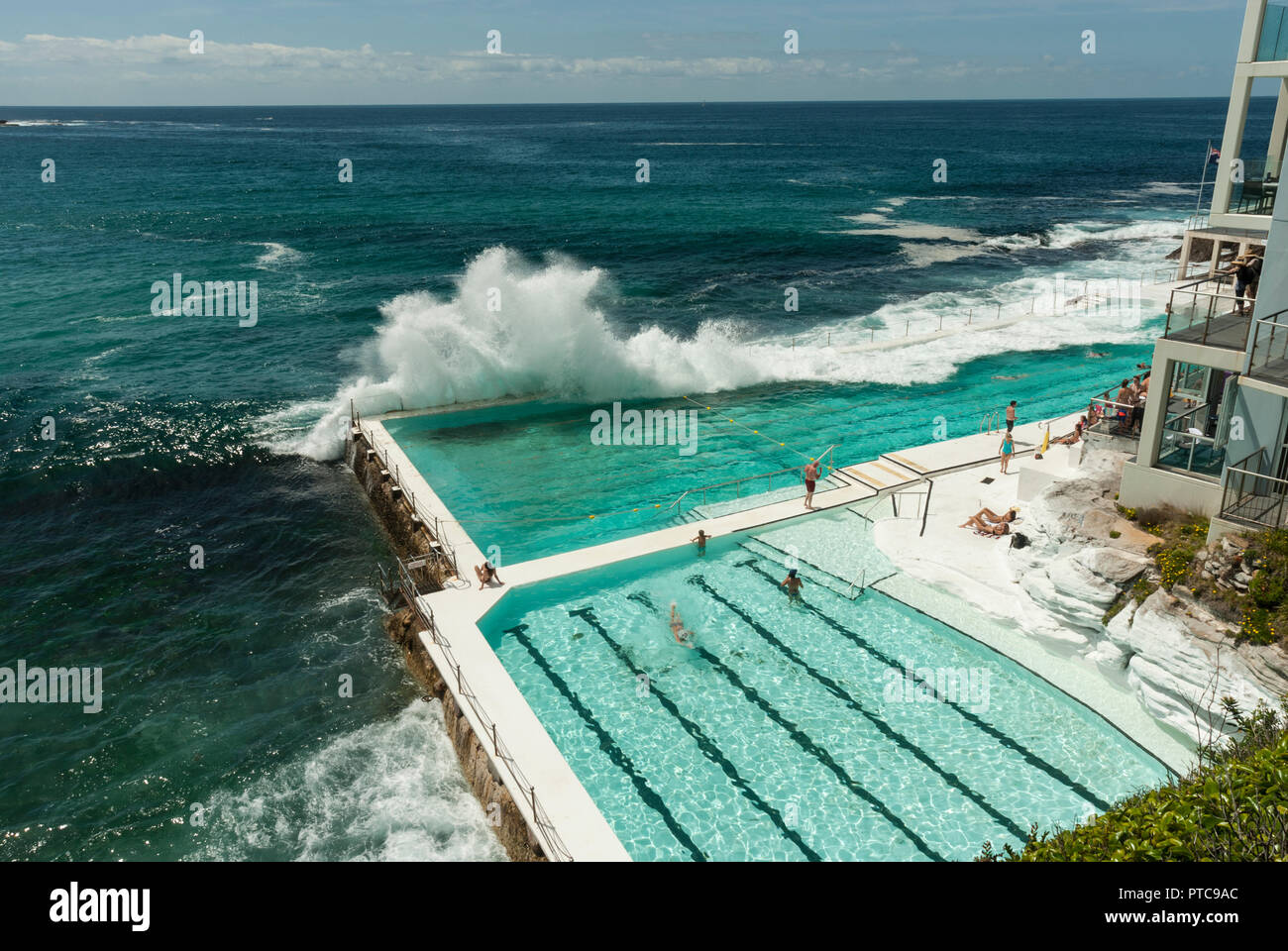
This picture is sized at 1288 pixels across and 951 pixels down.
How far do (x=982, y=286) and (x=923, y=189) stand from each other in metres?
50.2

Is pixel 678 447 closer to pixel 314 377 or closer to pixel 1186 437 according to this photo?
pixel 1186 437

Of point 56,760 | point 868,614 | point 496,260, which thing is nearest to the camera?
point 56,760

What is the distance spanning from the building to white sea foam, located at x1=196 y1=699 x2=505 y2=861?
13194 mm

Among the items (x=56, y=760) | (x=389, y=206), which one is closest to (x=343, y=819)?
(x=56, y=760)

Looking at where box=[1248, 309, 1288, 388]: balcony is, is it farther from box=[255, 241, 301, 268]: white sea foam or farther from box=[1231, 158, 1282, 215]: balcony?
box=[255, 241, 301, 268]: white sea foam

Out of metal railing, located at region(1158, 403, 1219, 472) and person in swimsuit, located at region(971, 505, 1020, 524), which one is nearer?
metal railing, located at region(1158, 403, 1219, 472)

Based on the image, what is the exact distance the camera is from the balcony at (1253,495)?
12.9m

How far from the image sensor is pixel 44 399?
3073 centimetres

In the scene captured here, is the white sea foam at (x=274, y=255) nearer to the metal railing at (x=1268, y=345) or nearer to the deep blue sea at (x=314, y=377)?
the deep blue sea at (x=314, y=377)

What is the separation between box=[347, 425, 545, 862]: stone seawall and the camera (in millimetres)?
12250

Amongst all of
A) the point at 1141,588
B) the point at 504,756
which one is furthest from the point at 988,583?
the point at 504,756

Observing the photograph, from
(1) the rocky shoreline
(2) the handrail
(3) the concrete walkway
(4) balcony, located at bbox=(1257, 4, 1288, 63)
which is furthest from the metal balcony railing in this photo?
(3) the concrete walkway

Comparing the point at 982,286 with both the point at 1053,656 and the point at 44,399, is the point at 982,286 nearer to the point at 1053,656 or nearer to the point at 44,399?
the point at 1053,656
